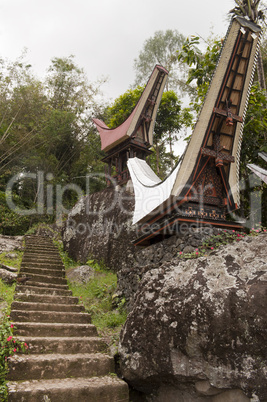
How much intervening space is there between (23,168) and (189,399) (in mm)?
16367

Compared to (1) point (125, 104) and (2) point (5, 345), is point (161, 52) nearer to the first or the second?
(1) point (125, 104)

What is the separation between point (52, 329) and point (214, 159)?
4.68 metres

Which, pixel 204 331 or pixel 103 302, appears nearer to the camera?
pixel 204 331

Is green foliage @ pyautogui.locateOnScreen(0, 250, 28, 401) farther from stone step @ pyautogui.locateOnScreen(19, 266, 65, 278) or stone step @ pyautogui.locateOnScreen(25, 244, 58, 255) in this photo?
stone step @ pyautogui.locateOnScreen(25, 244, 58, 255)

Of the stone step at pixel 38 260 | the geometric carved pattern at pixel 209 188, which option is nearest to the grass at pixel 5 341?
the stone step at pixel 38 260

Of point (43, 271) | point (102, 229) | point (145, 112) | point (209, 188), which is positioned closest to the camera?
point (209, 188)

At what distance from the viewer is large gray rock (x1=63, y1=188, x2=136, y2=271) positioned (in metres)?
9.34

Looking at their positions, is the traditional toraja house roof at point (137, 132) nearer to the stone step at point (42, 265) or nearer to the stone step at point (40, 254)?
the stone step at point (40, 254)

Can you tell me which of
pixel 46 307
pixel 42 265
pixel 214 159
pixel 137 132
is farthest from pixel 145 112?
pixel 46 307

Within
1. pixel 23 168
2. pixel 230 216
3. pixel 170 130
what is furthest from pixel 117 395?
pixel 23 168

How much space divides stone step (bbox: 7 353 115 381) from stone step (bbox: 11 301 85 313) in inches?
51.7

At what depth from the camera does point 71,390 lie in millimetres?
3396

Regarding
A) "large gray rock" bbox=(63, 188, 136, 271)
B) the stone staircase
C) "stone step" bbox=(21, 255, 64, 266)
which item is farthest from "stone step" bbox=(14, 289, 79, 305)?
"large gray rock" bbox=(63, 188, 136, 271)

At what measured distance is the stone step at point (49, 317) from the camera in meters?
4.77
